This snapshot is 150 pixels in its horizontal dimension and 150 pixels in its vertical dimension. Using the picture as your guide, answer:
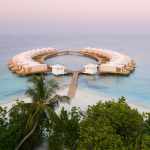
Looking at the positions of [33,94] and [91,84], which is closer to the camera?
[33,94]

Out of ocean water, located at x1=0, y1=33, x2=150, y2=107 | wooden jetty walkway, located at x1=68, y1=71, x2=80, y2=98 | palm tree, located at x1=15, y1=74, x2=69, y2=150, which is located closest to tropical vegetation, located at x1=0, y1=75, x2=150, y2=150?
palm tree, located at x1=15, y1=74, x2=69, y2=150

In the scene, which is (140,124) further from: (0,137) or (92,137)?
(0,137)

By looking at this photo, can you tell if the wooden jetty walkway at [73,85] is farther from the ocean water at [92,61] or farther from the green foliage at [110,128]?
the green foliage at [110,128]

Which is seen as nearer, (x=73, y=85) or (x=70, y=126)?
(x=70, y=126)

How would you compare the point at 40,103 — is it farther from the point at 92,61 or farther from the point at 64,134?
the point at 92,61

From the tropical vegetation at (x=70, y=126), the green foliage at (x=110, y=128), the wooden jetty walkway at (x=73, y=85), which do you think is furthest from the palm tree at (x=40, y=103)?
the wooden jetty walkway at (x=73, y=85)

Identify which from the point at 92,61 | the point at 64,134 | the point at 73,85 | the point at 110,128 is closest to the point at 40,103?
the point at 64,134

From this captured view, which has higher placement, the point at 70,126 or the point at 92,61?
the point at 92,61

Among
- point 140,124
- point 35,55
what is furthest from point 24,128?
point 35,55
